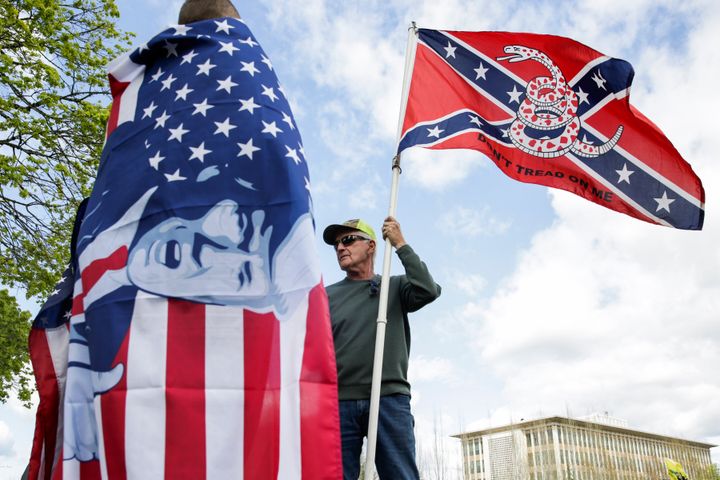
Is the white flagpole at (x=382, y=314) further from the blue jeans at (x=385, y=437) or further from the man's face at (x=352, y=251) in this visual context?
the man's face at (x=352, y=251)

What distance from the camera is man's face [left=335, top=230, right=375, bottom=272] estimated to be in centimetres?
387

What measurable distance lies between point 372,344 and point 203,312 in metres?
1.51

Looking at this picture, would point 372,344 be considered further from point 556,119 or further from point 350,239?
point 556,119

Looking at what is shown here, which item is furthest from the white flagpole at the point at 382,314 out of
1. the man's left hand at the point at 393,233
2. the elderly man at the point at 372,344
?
the elderly man at the point at 372,344

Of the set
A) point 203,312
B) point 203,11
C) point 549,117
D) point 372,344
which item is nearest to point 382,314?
point 372,344

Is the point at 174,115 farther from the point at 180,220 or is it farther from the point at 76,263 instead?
the point at 76,263

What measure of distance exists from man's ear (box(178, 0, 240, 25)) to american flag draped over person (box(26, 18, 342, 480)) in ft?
1.60

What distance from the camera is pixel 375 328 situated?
356 centimetres

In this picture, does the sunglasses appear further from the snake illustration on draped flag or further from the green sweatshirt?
the snake illustration on draped flag

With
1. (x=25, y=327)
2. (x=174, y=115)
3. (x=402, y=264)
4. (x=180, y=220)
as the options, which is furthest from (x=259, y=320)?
(x=25, y=327)

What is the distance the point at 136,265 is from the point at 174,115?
605 millimetres

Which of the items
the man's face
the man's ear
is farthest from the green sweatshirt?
the man's ear

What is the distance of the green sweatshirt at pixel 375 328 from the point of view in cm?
344

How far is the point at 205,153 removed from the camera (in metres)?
2.35
